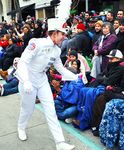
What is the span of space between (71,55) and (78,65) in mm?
314

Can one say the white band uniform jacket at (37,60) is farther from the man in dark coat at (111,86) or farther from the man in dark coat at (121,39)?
the man in dark coat at (121,39)

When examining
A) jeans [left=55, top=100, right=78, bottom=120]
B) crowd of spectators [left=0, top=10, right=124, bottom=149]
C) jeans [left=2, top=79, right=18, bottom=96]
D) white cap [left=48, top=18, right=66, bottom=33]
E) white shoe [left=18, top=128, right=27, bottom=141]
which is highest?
white cap [left=48, top=18, right=66, bottom=33]

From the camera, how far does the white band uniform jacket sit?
3.89m

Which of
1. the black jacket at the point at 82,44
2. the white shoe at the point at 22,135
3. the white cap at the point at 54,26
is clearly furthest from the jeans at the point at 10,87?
the white cap at the point at 54,26

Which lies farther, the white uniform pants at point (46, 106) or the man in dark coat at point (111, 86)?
the man in dark coat at point (111, 86)

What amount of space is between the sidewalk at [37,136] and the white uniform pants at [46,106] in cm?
35

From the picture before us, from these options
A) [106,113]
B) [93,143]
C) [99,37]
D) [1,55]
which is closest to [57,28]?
[106,113]

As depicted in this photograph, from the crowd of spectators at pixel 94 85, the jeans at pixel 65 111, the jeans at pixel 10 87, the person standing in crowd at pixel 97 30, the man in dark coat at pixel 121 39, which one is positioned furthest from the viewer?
the jeans at pixel 10 87

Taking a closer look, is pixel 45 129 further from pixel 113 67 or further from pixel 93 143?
pixel 113 67

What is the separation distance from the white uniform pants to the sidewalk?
35 cm

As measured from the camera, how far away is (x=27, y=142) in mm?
4445

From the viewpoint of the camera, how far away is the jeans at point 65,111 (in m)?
5.01

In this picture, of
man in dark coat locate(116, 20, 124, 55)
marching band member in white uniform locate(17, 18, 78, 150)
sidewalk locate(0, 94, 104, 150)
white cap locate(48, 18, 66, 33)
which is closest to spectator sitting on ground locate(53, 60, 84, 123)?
sidewalk locate(0, 94, 104, 150)

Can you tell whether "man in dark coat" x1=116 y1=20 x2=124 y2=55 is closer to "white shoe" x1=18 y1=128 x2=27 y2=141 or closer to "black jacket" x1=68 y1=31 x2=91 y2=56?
"black jacket" x1=68 y1=31 x2=91 y2=56
